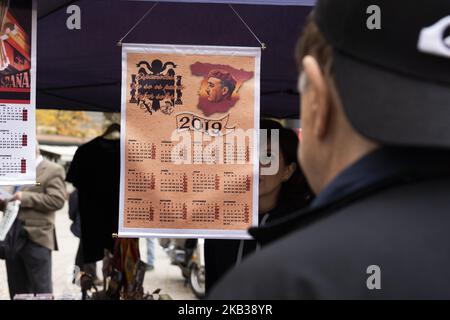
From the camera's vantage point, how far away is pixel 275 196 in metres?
4.07

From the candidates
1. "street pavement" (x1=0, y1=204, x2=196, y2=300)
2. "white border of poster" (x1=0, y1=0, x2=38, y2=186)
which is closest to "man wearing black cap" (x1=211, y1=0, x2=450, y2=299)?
"white border of poster" (x1=0, y1=0, x2=38, y2=186)

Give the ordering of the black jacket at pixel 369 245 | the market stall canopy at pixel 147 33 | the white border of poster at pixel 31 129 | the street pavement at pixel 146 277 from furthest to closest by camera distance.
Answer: the street pavement at pixel 146 277 → the market stall canopy at pixel 147 33 → the white border of poster at pixel 31 129 → the black jacket at pixel 369 245

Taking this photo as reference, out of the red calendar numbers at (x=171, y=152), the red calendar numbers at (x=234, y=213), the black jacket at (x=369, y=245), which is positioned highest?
the red calendar numbers at (x=171, y=152)

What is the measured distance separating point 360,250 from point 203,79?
107 inches

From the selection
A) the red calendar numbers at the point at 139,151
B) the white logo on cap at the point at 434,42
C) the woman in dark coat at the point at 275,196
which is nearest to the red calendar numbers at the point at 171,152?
the red calendar numbers at the point at 139,151

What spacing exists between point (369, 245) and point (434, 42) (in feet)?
1.12

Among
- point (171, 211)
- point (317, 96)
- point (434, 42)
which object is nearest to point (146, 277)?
point (171, 211)

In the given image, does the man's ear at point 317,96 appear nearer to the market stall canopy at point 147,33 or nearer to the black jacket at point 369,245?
the black jacket at point 369,245

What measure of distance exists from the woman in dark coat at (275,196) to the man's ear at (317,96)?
9.01ft

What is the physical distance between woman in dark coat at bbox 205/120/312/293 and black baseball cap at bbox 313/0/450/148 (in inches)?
111

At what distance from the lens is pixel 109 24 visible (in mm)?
4406

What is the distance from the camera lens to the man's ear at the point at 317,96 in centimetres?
112

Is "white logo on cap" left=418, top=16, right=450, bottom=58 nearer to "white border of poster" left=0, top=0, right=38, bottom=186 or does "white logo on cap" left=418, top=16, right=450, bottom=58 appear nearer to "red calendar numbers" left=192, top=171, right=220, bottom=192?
"red calendar numbers" left=192, top=171, right=220, bottom=192

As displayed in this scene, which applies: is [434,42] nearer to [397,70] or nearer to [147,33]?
[397,70]
